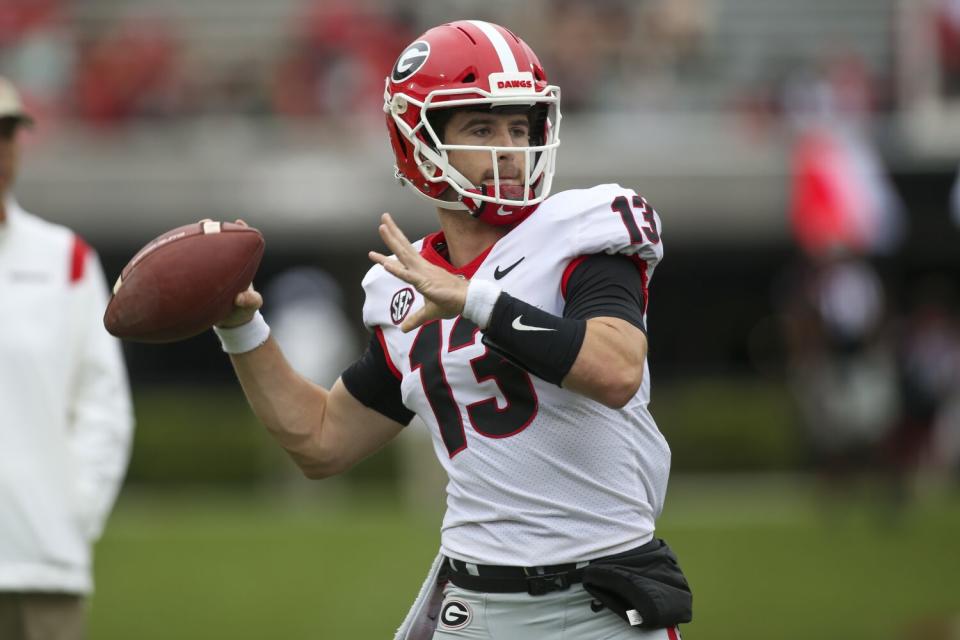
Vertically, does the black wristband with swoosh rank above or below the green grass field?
above

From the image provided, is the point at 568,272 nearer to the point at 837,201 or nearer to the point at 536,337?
the point at 536,337

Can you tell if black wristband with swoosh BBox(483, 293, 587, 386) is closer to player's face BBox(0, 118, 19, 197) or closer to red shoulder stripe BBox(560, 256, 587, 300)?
red shoulder stripe BBox(560, 256, 587, 300)

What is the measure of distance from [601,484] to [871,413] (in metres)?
9.04

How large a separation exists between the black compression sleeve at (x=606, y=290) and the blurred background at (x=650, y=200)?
8.35 metres

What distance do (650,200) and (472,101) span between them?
13068mm

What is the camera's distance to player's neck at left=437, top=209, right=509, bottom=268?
3367 mm

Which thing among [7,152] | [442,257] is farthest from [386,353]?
[7,152]

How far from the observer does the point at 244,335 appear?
11.7 ft

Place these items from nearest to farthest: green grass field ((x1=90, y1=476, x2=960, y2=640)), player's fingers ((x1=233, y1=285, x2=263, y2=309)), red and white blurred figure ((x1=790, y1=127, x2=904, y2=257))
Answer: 1. player's fingers ((x1=233, y1=285, x2=263, y2=309))
2. green grass field ((x1=90, y1=476, x2=960, y2=640))
3. red and white blurred figure ((x1=790, y1=127, x2=904, y2=257))

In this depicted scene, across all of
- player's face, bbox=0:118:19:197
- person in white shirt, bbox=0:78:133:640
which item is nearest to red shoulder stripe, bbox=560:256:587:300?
person in white shirt, bbox=0:78:133:640

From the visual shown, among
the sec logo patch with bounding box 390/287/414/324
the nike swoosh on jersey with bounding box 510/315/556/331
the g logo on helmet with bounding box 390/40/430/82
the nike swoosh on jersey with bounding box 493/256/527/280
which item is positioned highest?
the g logo on helmet with bounding box 390/40/430/82

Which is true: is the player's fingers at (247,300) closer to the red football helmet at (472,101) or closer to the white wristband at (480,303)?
the red football helmet at (472,101)

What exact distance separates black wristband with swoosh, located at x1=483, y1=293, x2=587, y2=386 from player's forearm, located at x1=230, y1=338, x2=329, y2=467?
2.68 feet

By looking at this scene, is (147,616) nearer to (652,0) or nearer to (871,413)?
(871,413)
